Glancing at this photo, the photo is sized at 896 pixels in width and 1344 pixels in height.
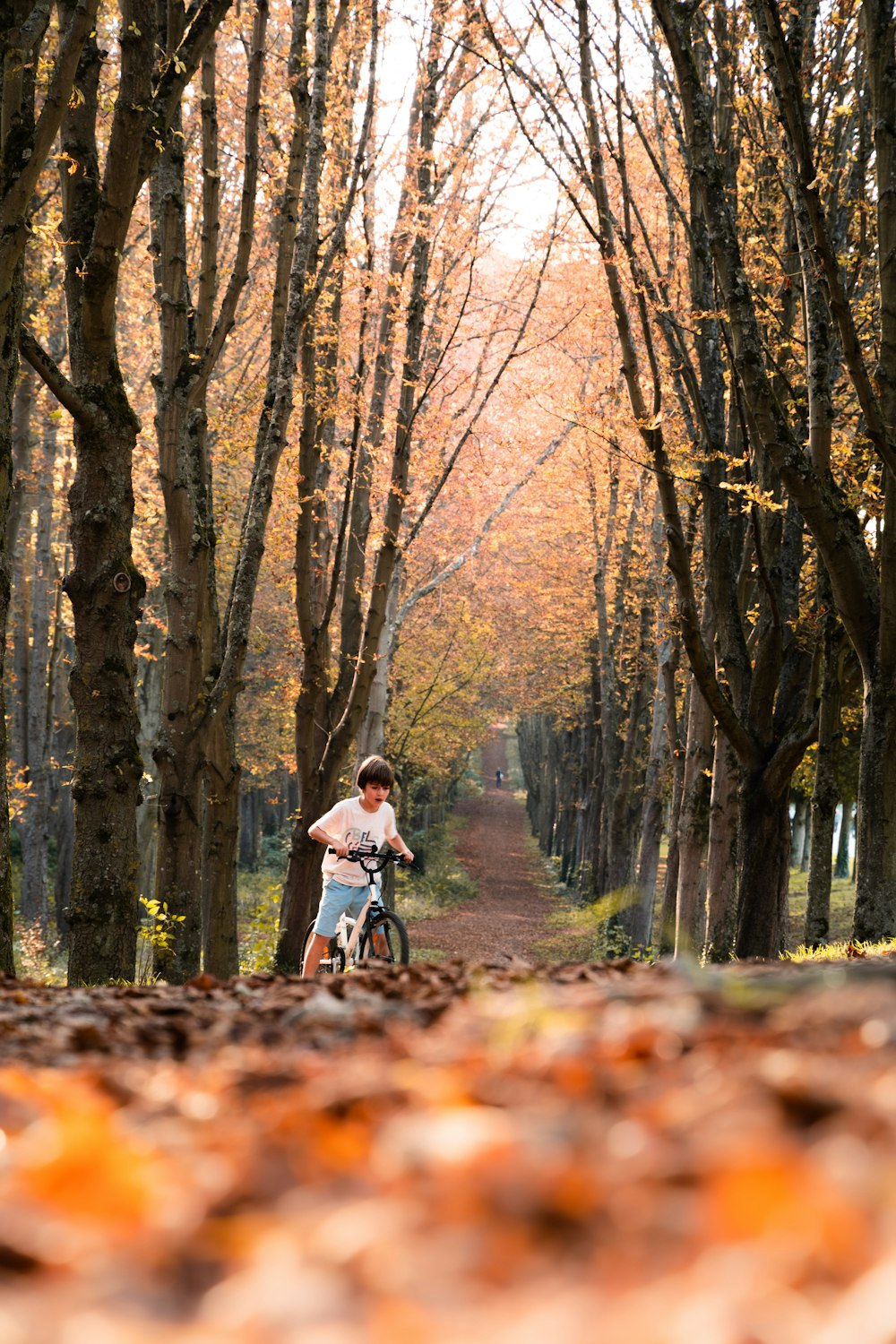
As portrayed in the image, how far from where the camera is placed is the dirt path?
22.7m

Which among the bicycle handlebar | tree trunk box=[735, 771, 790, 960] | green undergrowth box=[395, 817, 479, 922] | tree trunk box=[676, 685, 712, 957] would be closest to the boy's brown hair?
the bicycle handlebar

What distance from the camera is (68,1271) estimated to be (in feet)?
3.79

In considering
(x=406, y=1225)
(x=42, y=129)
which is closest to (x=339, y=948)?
(x=42, y=129)

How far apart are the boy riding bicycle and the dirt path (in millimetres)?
1294

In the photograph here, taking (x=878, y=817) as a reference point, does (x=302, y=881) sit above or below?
below

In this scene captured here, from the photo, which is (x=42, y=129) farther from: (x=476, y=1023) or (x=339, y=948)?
(x=339, y=948)

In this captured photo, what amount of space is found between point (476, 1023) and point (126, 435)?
572 centimetres

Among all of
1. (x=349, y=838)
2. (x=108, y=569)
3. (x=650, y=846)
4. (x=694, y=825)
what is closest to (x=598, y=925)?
(x=650, y=846)

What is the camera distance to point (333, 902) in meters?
8.84

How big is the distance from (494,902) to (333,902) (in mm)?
23678

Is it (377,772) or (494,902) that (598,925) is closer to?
(494,902)

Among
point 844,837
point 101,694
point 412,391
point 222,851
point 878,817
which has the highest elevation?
point 412,391

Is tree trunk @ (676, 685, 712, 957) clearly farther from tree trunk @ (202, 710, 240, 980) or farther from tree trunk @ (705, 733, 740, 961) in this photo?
tree trunk @ (202, 710, 240, 980)

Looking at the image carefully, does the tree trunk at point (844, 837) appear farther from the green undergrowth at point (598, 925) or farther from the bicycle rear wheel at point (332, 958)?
the bicycle rear wheel at point (332, 958)
